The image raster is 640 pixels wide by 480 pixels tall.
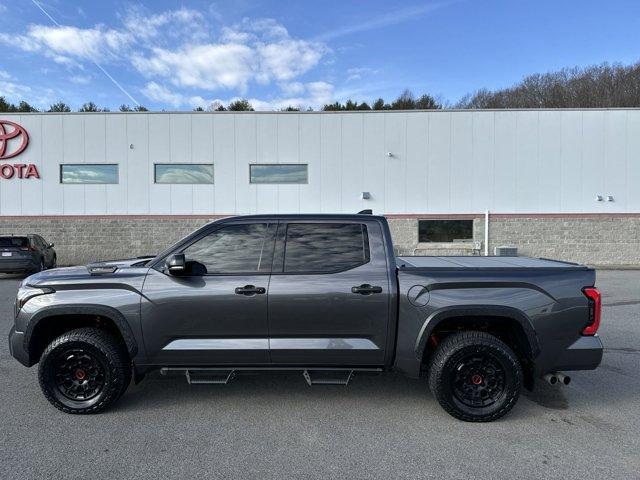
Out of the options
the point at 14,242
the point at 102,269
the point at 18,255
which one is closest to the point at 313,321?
the point at 102,269

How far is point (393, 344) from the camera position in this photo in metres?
3.75

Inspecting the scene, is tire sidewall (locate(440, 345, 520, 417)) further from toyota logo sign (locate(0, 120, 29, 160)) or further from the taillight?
toyota logo sign (locate(0, 120, 29, 160))

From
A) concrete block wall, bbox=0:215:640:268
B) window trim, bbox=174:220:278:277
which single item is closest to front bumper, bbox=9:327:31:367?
window trim, bbox=174:220:278:277

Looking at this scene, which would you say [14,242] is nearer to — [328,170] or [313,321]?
[328,170]

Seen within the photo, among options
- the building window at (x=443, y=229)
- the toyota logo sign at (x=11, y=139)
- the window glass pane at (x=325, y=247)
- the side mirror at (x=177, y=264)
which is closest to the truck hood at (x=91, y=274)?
the side mirror at (x=177, y=264)

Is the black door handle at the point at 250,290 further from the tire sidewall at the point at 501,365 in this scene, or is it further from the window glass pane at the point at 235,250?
the tire sidewall at the point at 501,365

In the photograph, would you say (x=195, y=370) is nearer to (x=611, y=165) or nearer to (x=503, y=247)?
(x=503, y=247)

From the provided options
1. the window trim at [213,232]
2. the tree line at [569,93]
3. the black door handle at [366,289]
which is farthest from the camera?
the tree line at [569,93]

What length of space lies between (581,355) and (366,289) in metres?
1.95

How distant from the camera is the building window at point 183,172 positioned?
1817cm

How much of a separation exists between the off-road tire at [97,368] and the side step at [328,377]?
5.50ft

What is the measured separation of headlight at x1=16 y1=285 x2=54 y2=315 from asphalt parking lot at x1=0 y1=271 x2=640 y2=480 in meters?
0.99

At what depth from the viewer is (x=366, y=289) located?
373 centimetres

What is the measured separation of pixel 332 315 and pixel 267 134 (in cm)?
1550
